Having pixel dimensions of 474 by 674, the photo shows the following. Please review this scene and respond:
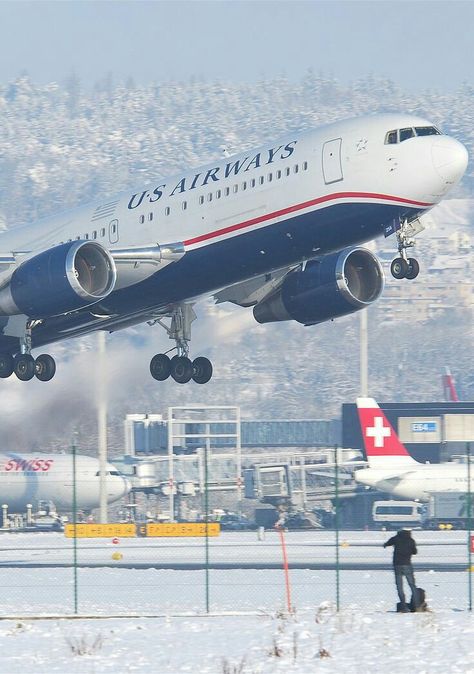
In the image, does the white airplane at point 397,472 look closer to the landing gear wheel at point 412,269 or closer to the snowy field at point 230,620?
the snowy field at point 230,620

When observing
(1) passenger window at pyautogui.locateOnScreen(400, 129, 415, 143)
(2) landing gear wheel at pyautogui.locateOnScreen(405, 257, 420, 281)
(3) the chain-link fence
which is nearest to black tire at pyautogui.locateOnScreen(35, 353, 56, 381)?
(3) the chain-link fence

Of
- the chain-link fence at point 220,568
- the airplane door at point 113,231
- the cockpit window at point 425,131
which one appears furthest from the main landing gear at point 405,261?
the airplane door at point 113,231

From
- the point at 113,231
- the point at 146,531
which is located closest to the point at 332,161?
the point at 113,231

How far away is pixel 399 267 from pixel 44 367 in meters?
11.6

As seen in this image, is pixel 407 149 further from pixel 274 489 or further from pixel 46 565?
pixel 274 489

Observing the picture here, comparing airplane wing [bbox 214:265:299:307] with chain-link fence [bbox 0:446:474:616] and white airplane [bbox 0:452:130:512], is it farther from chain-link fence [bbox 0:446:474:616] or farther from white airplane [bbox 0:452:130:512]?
white airplane [bbox 0:452:130:512]

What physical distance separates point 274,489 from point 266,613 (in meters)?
59.8

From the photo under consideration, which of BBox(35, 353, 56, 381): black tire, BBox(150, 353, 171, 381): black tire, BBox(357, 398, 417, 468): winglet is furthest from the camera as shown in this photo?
BBox(357, 398, 417, 468): winglet

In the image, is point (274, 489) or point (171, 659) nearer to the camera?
point (171, 659)

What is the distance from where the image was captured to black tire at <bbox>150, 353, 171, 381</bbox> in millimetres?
43250

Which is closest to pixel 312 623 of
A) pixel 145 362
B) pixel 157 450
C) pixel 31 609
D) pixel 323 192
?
pixel 31 609

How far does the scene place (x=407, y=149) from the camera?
35.3m

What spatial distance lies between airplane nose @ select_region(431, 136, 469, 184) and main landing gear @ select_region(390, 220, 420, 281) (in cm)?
162

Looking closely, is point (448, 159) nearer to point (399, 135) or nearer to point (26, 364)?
point (399, 135)
